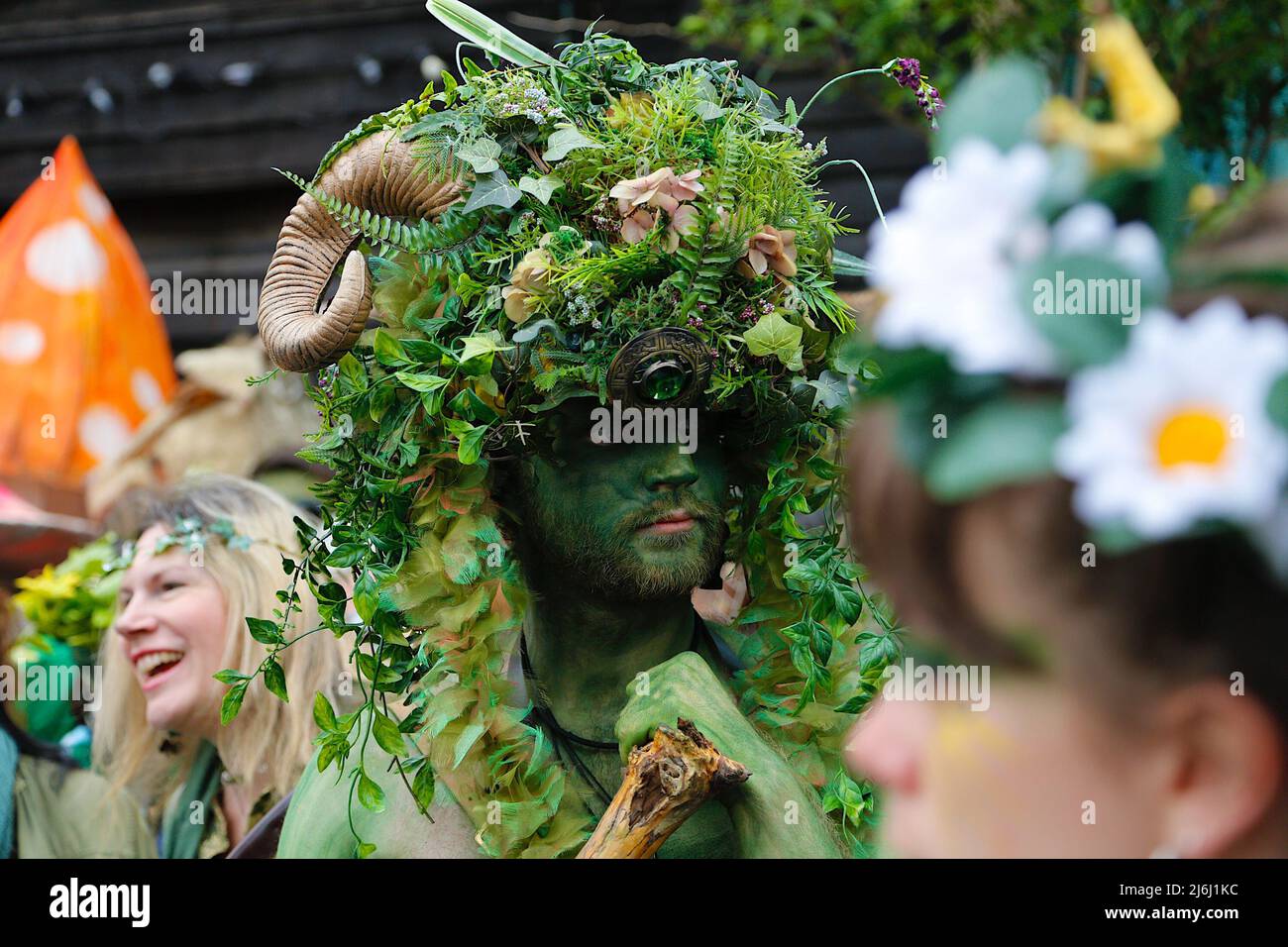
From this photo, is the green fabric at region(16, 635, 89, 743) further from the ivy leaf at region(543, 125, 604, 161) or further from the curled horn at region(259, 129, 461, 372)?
the ivy leaf at region(543, 125, 604, 161)

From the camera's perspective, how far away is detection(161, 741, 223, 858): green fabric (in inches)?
168

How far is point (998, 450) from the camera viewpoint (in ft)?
2.91

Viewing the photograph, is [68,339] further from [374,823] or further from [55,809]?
[374,823]

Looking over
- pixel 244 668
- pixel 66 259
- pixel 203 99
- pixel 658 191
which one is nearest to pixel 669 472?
pixel 658 191

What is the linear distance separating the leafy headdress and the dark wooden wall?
6.96 metres

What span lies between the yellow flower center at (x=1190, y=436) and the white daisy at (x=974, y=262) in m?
0.07

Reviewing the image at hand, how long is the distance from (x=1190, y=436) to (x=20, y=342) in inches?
267

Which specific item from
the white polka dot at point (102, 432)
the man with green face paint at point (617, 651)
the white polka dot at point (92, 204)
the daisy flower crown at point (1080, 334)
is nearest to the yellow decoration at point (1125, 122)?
the daisy flower crown at point (1080, 334)

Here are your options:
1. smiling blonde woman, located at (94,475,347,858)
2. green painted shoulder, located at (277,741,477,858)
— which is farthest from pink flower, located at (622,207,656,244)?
smiling blonde woman, located at (94,475,347,858)

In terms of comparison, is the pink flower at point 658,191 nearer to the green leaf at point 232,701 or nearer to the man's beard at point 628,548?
the man's beard at point 628,548

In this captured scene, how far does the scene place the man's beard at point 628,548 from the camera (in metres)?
2.49
